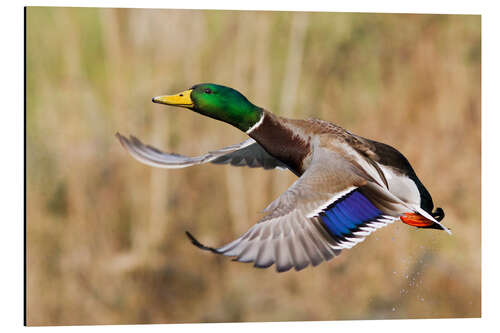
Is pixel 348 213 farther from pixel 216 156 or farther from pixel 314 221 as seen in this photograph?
pixel 216 156

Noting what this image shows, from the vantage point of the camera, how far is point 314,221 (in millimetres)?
3404

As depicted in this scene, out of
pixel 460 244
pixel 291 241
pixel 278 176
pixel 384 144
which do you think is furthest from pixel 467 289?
pixel 291 241

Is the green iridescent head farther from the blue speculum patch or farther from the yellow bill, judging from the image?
the blue speculum patch

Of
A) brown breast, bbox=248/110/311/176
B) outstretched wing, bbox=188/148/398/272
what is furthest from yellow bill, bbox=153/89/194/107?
outstretched wing, bbox=188/148/398/272

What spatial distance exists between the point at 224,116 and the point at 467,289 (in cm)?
195

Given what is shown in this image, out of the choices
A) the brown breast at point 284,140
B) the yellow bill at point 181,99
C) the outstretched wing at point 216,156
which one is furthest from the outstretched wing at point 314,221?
the yellow bill at point 181,99

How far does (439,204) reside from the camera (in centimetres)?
441

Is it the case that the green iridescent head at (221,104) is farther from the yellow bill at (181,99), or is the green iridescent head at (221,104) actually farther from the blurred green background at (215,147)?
the blurred green background at (215,147)

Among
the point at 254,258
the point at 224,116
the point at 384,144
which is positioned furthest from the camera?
the point at 384,144

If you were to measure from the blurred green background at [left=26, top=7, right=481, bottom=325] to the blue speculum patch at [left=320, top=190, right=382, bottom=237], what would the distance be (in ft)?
3.00

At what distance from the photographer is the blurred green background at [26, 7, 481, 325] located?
4.11 metres

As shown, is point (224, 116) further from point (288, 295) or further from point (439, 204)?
point (439, 204)

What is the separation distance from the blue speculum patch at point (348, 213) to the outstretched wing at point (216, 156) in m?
0.69

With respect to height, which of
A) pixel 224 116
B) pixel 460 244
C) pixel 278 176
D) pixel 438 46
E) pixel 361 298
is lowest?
pixel 361 298
